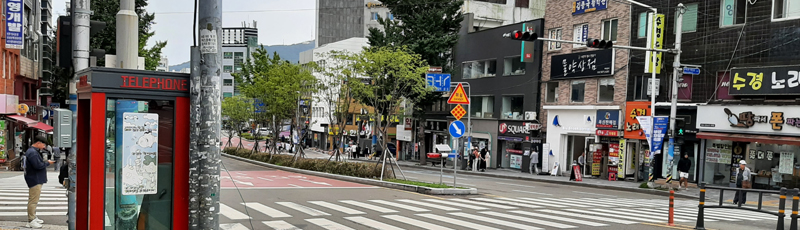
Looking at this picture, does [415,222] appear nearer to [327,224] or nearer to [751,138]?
[327,224]

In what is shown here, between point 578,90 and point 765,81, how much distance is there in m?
11.8

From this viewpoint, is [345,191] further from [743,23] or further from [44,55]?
[44,55]

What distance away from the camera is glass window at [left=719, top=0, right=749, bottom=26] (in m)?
27.1

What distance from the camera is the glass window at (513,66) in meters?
41.6

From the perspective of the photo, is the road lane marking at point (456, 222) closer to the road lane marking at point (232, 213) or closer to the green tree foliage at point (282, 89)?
the road lane marking at point (232, 213)

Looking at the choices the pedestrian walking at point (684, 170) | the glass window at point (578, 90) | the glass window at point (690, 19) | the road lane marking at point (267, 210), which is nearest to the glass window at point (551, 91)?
the glass window at point (578, 90)

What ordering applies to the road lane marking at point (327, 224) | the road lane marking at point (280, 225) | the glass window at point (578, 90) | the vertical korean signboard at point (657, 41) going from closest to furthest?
the road lane marking at point (280, 225)
the road lane marking at point (327, 224)
the vertical korean signboard at point (657, 41)
the glass window at point (578, 90)

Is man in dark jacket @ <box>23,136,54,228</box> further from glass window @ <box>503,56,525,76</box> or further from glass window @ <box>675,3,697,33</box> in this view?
glass window @ <box>503,56,525,76</box>

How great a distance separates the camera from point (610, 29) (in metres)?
34.2

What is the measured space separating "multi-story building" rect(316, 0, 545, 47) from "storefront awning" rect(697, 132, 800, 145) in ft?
84.8

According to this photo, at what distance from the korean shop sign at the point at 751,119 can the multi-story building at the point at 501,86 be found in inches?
501

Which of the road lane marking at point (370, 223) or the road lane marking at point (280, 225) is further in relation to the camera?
the road lane marking at point (370, 223)

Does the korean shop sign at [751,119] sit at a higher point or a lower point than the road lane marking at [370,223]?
higher

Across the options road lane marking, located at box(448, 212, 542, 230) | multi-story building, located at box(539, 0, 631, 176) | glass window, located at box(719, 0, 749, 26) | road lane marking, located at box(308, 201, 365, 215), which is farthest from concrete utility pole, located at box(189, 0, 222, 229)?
multi-story building, located at box(539, 0, 631, 176)
